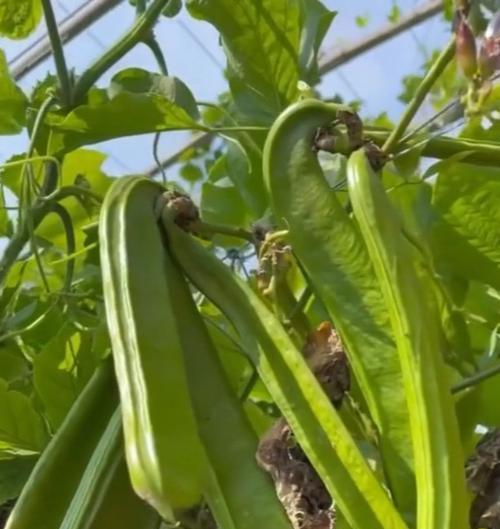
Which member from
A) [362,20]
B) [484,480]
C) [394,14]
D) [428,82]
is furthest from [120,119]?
[362,20]

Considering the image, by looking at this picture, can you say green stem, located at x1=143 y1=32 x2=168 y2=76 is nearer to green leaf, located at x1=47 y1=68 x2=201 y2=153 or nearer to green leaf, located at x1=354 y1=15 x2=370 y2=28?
green leaf, located at x1=47 y1=68 x2=201 y2=153

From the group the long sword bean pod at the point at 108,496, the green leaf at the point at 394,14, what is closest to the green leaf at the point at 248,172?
the long sword bean pod at the point at 108,496

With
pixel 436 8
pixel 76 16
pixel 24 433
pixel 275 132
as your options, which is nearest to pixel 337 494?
pixel 275 132

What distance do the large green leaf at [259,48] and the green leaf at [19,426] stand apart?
244 mm

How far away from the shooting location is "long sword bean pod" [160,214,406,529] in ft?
1.54

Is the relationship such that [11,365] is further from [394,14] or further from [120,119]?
[394,14]

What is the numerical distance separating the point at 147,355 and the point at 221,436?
0.05 metres

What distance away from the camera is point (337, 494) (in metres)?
0.47

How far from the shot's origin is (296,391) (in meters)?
0.51

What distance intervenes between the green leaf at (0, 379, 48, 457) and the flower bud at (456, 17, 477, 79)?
0.38m

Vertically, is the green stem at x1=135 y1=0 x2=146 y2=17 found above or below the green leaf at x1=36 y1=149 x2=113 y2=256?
above

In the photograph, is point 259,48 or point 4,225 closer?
point 259,48

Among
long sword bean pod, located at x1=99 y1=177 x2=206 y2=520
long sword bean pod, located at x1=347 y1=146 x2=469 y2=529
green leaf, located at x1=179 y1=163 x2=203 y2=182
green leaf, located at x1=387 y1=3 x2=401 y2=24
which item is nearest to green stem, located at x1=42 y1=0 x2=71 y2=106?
long sword bean pod, located at x1=99 y1=177 x2=206 y2=520

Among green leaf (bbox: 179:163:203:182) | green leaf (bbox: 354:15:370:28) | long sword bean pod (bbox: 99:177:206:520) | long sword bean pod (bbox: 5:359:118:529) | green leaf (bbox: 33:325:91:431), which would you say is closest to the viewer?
long sword bean pod (bbox: 99:177:206:520)
